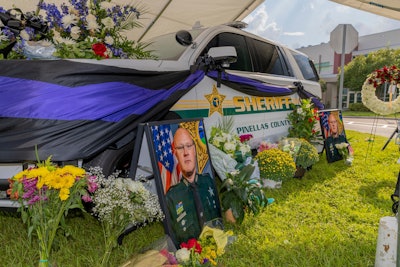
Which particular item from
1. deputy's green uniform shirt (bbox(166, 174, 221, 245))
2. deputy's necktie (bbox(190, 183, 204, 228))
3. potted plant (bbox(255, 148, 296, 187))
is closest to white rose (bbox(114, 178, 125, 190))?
deputy's green uniform shirt (bbox(166, 174, 221, 245))

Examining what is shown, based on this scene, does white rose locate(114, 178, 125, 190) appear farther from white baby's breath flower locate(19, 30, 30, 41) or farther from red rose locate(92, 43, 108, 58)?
white baby's breath flower locate(19, 30, 30, 41)

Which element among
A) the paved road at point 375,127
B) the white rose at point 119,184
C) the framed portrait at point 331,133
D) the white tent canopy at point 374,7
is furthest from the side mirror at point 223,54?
the paved road at point 375,127

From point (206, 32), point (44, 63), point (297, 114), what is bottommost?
point (297, 114)

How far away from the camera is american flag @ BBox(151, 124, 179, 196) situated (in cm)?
246

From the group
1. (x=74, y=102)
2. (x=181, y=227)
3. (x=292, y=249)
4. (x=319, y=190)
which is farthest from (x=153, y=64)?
(x=319, y=190)

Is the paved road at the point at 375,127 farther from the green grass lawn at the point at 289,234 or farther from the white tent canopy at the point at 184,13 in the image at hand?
the green grass lawn at the point at 289,234

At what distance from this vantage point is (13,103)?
88.0 inches

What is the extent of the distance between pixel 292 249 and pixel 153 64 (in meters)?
1.87

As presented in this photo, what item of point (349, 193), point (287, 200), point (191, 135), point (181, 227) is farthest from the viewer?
point (349, 193)

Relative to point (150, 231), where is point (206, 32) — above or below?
above

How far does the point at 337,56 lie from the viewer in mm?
37438

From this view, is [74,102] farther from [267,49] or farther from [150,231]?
[267,49]

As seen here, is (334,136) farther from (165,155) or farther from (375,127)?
(375,127)

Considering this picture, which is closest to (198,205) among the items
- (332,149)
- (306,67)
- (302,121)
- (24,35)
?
(24,35)
